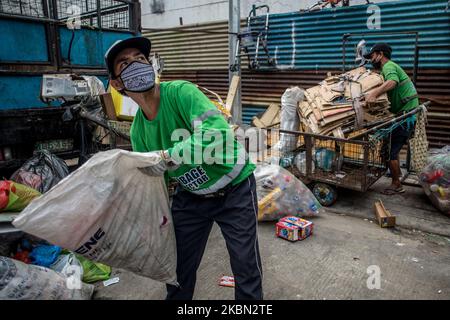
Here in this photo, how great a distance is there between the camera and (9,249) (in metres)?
2.91

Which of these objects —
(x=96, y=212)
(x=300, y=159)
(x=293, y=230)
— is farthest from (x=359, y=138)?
(x=96, y=212)

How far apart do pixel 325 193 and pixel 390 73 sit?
174cm

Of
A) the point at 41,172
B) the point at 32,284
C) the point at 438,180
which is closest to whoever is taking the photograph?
the point at 32,284

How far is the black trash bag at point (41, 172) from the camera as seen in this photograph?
11.3ft

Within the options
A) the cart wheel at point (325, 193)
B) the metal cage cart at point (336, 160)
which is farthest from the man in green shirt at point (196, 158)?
the cart wheel at point (325, 193)

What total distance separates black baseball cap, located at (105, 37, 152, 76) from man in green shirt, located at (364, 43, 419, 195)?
3387mm

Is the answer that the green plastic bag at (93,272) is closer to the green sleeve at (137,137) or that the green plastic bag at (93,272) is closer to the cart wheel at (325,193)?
the green sleeve at (137,137)

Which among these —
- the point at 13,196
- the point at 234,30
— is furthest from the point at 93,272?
the point at 234,30

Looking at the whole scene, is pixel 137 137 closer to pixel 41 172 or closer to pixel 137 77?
pixel 137 77

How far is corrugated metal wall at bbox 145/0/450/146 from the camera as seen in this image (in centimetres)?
579

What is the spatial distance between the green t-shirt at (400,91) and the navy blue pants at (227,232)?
3380 mm

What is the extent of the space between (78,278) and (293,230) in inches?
78.6

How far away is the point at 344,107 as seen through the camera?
178 inches

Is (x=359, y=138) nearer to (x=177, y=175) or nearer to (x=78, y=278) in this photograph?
(x=177, y=175)
